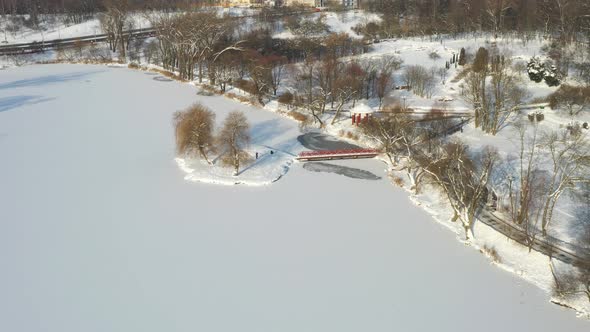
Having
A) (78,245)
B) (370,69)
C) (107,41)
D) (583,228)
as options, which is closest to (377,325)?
(583,228)

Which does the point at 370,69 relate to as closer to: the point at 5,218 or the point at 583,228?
the point at 583,228

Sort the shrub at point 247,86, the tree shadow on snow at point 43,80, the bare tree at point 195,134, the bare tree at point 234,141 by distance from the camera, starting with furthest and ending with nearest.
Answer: the tree shadow on snow at point 43,80 → the shrub at point 247,86 → the bare tree at point 195,134 → the bare tree at point 234,141

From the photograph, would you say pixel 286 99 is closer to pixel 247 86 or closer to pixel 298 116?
pixel 298 116

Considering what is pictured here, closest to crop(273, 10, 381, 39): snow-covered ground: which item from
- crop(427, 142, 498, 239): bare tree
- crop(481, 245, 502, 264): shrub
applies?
crop(427, 142, 498, 239): bare tree

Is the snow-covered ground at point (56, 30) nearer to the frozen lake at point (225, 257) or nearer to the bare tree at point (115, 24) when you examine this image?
the bare tree at point (115, 24)

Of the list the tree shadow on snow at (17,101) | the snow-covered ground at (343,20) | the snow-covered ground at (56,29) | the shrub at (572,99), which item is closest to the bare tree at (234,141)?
the shrub at (572,99)

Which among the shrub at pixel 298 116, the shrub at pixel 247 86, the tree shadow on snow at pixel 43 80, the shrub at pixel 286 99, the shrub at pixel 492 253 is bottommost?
the shrub at pixel 492 253

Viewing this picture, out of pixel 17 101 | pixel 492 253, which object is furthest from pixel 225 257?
pixel 17 101

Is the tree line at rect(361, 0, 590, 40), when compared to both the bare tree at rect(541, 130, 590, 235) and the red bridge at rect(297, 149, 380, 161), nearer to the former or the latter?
the bare tree at rect(541, 130, 590, 235)
